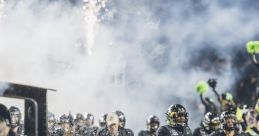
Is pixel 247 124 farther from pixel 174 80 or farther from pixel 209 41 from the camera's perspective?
pixel 174 80

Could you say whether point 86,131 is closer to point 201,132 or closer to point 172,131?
point 201,132

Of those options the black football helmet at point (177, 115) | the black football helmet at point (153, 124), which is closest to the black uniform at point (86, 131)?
the black football helmet at point (153, 124)

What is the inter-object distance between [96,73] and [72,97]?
1.94 m

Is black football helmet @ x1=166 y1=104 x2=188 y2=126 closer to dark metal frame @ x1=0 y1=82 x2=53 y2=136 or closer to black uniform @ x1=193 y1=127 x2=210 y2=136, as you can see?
black uniform @ x1=193 y1=127 x2=210 y2=136

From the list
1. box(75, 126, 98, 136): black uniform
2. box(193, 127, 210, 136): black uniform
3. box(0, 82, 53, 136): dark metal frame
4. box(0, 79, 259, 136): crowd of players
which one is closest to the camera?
box(0, 82, 53, 136): dark metal frame

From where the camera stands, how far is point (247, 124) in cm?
921

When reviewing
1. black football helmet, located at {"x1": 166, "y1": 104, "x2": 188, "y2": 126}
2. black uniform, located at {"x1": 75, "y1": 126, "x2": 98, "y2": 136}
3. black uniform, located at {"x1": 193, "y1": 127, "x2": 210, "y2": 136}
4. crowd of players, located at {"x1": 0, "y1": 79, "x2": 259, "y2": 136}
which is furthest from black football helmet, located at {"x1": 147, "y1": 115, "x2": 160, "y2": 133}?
black football helmet, located at {"x1": 166, "y1": 104, "x2": 188, "y2": 126}

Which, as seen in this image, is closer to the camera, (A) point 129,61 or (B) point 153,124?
(B) point 153,124

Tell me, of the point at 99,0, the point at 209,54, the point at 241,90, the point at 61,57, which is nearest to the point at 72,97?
the point at 61,57

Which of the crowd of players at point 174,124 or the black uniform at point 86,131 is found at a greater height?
the black uniform at point 86,131

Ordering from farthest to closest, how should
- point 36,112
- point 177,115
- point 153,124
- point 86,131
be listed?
1. point 86,131
2. point 153,124
3. point 177,115
4. point 36,112

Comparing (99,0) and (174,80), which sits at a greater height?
(99,0)

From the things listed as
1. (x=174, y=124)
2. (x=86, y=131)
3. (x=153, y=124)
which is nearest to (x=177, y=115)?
(x=174, y=124)

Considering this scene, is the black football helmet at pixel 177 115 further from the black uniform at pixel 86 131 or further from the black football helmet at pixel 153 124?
the black uniform at pixel 86 131
